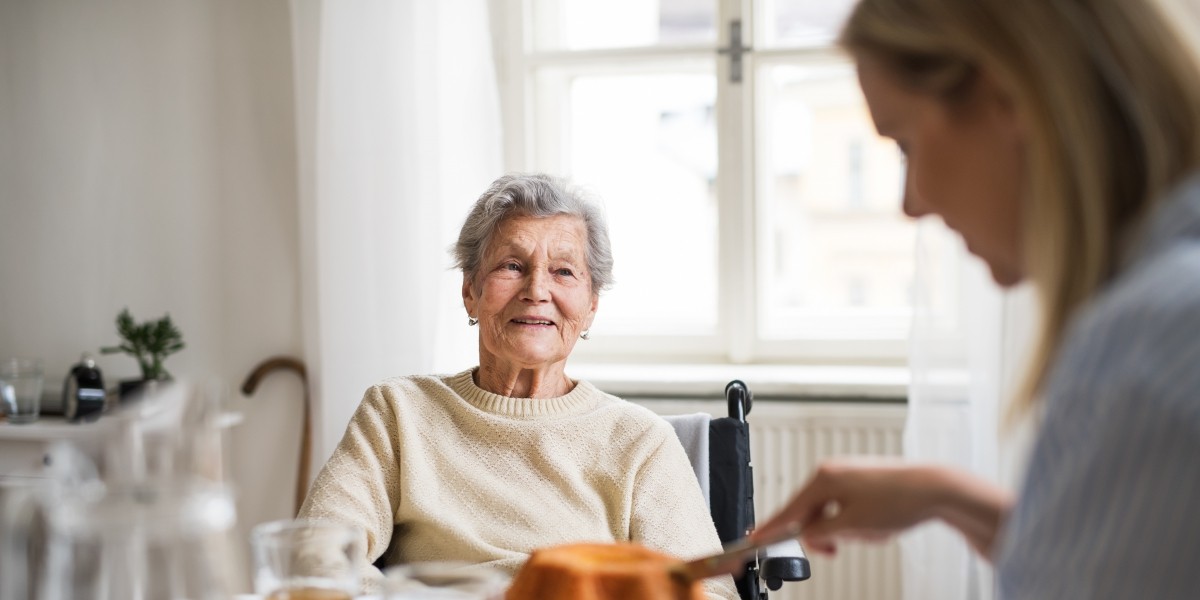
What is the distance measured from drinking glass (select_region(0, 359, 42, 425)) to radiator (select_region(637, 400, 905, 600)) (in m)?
1.57

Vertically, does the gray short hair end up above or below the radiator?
above

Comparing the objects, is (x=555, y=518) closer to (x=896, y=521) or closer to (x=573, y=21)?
(x=896, y=521)

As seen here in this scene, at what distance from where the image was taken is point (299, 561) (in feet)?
3.13

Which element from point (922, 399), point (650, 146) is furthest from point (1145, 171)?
point (650, 146)

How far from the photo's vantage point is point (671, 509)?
5.94 feet

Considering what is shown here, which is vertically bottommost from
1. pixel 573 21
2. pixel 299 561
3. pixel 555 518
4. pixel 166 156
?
pixel 555 518

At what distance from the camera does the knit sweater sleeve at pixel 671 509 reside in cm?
176

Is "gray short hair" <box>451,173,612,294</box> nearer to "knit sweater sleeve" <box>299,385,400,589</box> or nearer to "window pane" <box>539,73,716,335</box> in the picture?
"knit sweater sleeve" <box>299,385,400,589</box>

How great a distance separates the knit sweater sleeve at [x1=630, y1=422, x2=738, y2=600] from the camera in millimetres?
1765

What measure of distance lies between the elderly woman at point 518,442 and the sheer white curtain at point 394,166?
769 mm

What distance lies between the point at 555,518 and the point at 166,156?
1.97m

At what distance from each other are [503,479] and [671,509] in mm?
279

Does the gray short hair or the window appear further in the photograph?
the window

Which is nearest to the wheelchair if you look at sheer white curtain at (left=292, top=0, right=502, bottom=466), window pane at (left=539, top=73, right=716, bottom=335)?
sheer white curtain at (left=292, top=0, right=502, bottom=466)
